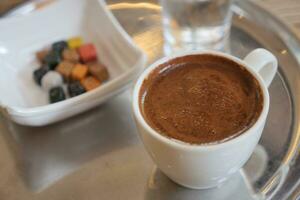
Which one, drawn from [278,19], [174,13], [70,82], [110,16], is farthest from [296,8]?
[70,82]

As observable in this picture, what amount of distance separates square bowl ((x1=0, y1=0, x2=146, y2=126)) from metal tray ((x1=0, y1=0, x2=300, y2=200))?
0.15 feet

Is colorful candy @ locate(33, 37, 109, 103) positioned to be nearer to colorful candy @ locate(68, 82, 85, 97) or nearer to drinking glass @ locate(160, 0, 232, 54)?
colorful candy @ locate(68, 82, 85, 97)

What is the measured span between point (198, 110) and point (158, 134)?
2.7 inches

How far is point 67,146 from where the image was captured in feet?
2.42

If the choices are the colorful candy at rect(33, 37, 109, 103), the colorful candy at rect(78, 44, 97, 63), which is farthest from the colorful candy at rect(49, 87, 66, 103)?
the colorful candy at rect(78, 44, 97, 63)

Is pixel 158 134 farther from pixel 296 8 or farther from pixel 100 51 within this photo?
pixel 296 8

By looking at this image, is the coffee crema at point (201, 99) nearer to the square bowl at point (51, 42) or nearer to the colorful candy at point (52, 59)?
the square bowl at point (51, 42)

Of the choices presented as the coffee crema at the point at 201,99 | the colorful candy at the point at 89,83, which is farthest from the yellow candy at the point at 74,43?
the coffee crema at the point at 201,99

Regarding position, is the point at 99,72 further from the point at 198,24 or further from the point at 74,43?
the point at 198,24

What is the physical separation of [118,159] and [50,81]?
220mm

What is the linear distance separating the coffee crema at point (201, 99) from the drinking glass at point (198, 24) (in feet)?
0.79

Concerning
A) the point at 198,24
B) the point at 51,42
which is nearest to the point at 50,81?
the point at 51,42

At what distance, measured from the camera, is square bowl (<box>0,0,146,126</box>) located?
72 cm

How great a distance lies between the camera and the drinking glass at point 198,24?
0.87 metres
